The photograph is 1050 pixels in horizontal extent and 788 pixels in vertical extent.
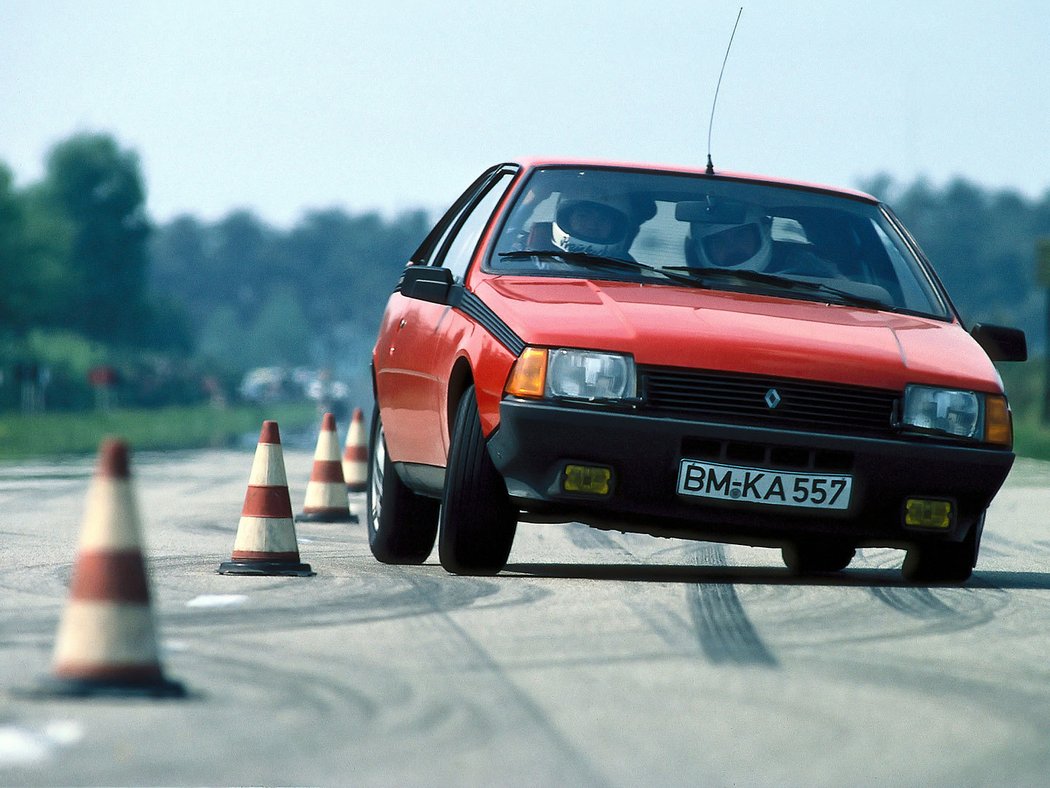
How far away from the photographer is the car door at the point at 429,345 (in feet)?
28.0

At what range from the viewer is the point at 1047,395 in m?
42.4

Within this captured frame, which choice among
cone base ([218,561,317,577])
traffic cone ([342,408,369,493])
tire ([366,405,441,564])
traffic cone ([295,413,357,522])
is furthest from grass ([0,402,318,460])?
cone base ([218,561,317,577])

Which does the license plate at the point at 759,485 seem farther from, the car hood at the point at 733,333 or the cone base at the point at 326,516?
the cone base at the point at 326,516

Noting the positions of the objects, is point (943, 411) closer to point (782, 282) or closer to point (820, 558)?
→ point (782, 282)

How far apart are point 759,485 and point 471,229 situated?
2.29 m

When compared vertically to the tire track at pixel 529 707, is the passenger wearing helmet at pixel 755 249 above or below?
above

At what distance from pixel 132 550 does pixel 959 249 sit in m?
174

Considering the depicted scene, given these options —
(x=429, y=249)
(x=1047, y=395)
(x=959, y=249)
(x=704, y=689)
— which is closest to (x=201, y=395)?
(x=1047, y=395)

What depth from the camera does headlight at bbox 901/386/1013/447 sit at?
779 cm

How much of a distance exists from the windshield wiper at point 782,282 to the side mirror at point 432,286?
92 cm

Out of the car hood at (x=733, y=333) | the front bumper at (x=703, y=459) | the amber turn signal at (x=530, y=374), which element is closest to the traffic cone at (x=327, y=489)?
the car hood at (x=733, y=333)

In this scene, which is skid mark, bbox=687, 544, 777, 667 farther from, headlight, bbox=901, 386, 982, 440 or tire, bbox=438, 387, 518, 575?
headlight, bbox=901, 386, 982, 440

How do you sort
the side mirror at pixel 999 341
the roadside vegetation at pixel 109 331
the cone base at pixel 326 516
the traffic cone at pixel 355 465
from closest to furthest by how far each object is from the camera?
the side mirror at pixel 999 341 < the cone base at pixel 326 516 < the traffic cone at pixel 355 465 < the roadside vegetation at pixel 109 331

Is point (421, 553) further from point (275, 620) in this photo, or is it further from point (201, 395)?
point (201, 395)
